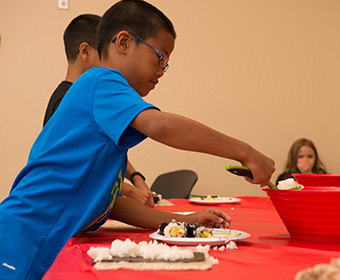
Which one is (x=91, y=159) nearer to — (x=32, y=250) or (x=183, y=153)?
(x=32, y=250)

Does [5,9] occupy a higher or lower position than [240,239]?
higher

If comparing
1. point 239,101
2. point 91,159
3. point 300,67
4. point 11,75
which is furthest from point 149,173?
point 91,159

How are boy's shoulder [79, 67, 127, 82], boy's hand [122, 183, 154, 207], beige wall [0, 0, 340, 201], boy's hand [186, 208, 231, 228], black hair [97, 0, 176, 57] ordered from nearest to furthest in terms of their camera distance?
boy's shoulder [79, 67, 127, 82] < boy's hand [186, 208, 231, 228] < black hair [97, 0, 176, 57] < boy's hand [122, 183, 154, 207] < beige wall [0, 0, 340, 201]

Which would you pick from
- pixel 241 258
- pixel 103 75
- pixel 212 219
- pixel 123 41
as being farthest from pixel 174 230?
pixel 123 41

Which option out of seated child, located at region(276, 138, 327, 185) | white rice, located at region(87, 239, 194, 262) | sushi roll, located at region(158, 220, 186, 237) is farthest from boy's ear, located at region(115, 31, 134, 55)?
seated child, located at region(276, 138, 327, 185)

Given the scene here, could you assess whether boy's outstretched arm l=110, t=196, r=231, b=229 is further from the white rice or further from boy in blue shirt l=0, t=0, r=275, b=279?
the white rice

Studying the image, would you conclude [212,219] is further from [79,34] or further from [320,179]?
[79,34]

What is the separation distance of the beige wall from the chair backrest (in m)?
0.40

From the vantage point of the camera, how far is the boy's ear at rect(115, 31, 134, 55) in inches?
48.5

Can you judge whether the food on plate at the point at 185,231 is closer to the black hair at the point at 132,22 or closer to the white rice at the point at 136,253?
the white rice at the point at 136,253

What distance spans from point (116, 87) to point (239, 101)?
346 cm

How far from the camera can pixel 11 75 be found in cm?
416

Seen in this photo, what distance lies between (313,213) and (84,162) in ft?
1.80

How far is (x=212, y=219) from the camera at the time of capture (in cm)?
115
